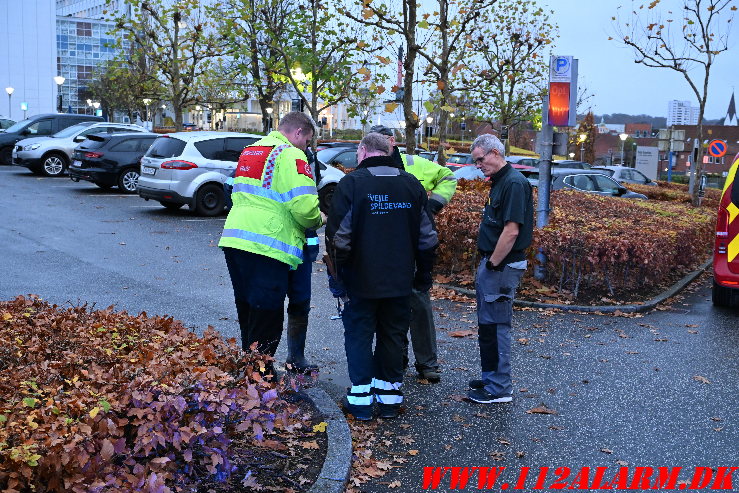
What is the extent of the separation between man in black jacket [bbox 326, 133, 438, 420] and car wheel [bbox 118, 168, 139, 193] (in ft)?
55.1

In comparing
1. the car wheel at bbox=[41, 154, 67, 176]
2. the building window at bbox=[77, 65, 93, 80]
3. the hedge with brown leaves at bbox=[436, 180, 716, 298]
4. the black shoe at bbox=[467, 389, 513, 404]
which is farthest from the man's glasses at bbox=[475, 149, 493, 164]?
the building window at bbox=[77, 65, 93, 80]

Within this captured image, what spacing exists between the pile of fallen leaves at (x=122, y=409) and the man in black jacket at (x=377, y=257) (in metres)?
1.17

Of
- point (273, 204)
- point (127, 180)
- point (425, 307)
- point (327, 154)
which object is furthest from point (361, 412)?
point (127, 180)

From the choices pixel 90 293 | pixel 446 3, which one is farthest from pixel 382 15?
pixel 90 293

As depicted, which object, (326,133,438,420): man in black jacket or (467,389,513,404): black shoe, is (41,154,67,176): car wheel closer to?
(326,133,438,420): man in black jacket

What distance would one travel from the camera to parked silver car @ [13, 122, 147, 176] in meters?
24.9

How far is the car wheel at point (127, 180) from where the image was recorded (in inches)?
835

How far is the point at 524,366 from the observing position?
7059mm

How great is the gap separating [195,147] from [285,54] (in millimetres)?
7382

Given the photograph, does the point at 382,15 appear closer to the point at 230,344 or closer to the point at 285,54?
the point at 285,54

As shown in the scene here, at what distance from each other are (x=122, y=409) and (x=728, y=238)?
26.8 ft

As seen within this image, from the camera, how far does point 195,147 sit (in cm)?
1705

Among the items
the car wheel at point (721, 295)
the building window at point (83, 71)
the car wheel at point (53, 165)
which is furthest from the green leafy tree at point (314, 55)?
the building window at point (83, 71)

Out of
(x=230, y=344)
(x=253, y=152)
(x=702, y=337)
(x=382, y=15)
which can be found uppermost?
(x=382, y=15)
